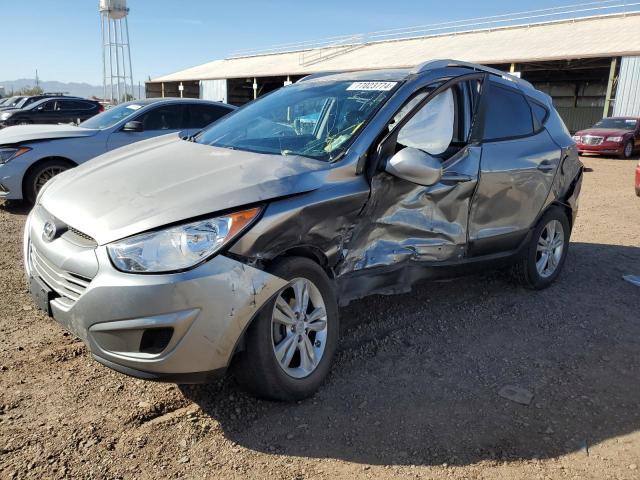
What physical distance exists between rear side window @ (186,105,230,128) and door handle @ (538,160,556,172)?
5.47 m

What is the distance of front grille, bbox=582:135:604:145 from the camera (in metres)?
17.9

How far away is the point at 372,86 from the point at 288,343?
71.1 inches

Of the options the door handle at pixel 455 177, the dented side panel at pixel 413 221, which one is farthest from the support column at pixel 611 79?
the door handle at pixel 455 177

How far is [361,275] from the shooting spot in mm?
3273

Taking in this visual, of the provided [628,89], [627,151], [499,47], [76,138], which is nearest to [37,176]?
[76,138]

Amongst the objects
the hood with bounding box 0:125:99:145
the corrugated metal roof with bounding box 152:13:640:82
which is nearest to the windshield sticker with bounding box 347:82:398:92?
the hood with bounding box 0:125:99:145

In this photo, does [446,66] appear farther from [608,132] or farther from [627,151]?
[627,151]

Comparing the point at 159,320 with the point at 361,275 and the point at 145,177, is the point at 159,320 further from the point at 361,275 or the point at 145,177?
the point at 361,275

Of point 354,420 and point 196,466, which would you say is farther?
point 354,420

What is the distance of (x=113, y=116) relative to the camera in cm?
812

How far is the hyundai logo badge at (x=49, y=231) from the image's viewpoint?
2.72 meters

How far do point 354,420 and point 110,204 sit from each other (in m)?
→ 1.64

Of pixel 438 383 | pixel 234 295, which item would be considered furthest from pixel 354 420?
pixel 234 295

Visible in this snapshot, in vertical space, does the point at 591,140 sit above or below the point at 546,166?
below
